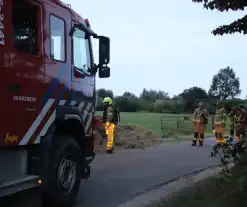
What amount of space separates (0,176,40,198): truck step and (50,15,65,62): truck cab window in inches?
67.0

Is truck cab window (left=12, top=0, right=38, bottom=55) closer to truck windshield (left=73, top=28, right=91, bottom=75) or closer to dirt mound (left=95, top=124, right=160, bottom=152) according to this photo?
truck windshield (left=73, top=28, right=91, bottom=75)

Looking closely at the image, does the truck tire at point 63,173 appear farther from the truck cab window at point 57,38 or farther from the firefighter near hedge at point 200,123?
the firefighter near hedge at point 200,123

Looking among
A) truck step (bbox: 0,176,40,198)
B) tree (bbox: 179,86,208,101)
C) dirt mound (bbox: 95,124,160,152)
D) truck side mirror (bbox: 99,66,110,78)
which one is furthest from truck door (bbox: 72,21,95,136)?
tree (bbox: 179,86,208,101)

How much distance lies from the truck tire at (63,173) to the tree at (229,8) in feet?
8.87

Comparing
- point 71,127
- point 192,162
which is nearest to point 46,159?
point 71,127

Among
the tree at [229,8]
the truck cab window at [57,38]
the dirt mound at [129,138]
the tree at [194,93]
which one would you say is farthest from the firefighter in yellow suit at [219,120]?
the tree at [194,93]

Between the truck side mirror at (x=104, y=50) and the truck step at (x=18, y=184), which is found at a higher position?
the truck side mirror at (x=104, y=50)

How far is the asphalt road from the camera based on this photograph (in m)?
7.09

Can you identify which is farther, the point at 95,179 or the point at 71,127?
the point at 95,179

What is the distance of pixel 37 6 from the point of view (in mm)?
5820

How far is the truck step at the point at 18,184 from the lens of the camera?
16.7 feet

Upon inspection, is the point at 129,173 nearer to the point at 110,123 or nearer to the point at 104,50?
the point at 104,50

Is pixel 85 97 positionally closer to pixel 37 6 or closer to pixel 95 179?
pixel 37 6

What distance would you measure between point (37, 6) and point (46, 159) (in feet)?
6.57
